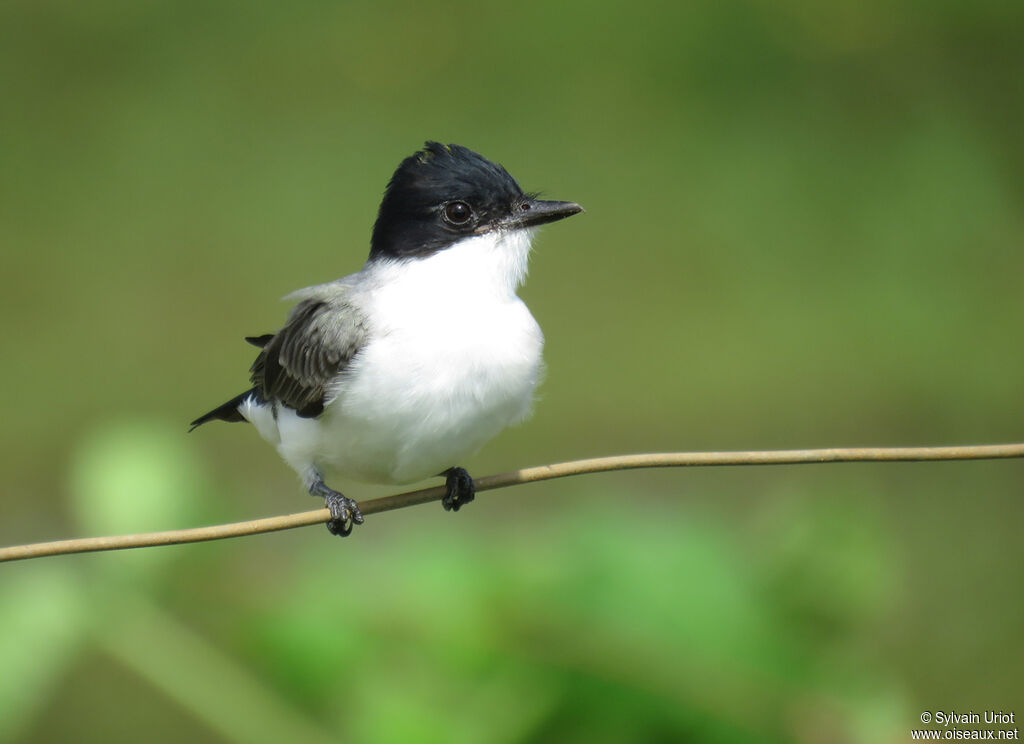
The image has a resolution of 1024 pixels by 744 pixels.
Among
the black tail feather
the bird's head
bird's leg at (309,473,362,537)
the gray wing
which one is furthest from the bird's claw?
the black tail feather

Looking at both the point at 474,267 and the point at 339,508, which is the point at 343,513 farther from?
the point at 474,267

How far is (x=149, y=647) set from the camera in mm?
3492

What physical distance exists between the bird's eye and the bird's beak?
105 mm

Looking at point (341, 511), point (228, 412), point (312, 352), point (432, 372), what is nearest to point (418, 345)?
point (432, 372)

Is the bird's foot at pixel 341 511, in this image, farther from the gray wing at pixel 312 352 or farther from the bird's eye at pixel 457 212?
the bird's eye at pixel 457 212

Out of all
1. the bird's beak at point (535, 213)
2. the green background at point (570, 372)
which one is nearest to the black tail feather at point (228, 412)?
the green background at point (570, 372)

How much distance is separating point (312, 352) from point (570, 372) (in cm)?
515

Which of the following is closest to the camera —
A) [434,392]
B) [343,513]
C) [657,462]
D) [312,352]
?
[657,462]

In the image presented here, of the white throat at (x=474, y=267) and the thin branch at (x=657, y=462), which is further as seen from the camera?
the white throat at (x=474, y=267)

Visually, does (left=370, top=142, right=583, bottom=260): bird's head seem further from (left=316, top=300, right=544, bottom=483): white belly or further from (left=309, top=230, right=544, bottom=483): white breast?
(left=316, top=300, right=544, bottom=483): white belly

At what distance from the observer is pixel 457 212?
382 centimetres

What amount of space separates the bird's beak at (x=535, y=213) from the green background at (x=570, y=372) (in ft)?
2.79

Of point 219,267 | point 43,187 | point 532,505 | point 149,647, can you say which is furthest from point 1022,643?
point 43,187

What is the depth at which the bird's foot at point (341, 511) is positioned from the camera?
11.6ft
